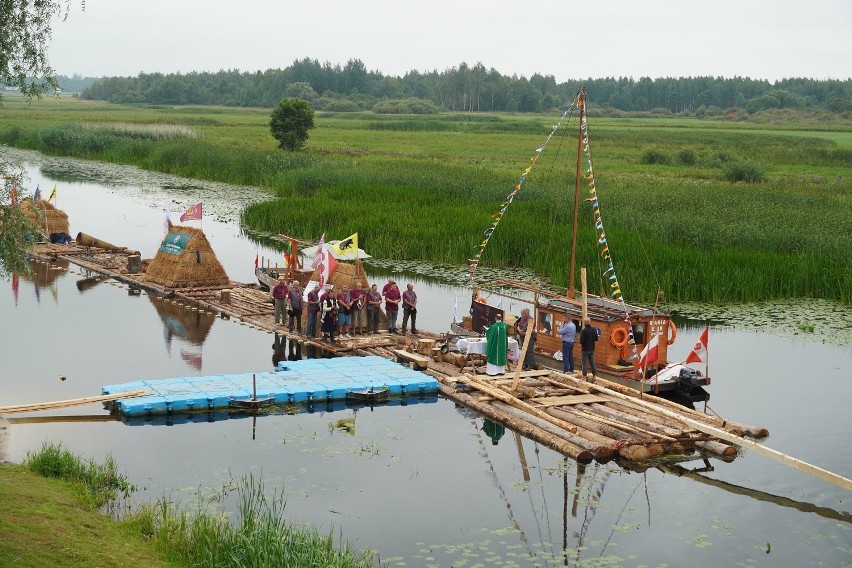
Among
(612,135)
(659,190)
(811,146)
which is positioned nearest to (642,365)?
(659,190)

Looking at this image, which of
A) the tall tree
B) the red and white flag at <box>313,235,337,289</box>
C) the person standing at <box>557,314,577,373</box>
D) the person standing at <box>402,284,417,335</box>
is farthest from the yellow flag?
the tall tree

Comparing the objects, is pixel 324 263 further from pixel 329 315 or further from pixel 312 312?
pixel 329 315

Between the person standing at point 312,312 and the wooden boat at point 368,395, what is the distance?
634 cm

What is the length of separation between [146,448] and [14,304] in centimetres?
1832

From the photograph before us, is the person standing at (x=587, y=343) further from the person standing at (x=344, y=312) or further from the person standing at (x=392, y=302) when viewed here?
the person standing at (x=344, y=312)

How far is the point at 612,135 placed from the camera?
128m

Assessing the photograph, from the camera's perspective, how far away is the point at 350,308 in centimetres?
3294

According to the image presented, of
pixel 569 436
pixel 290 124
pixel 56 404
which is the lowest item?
pixel 569 436

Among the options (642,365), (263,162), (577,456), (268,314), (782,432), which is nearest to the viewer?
(577,456)

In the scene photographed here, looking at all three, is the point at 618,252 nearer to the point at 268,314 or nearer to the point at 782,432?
the point at 268,314

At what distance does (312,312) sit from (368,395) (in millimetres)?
6470

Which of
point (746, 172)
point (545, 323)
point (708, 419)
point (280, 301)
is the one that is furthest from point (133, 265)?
point (746, 172)

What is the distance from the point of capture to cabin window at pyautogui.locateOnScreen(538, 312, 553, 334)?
30406mm

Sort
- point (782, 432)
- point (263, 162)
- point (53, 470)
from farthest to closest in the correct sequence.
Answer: point (263, 162)
point (782, 432)
point (53, 470)
